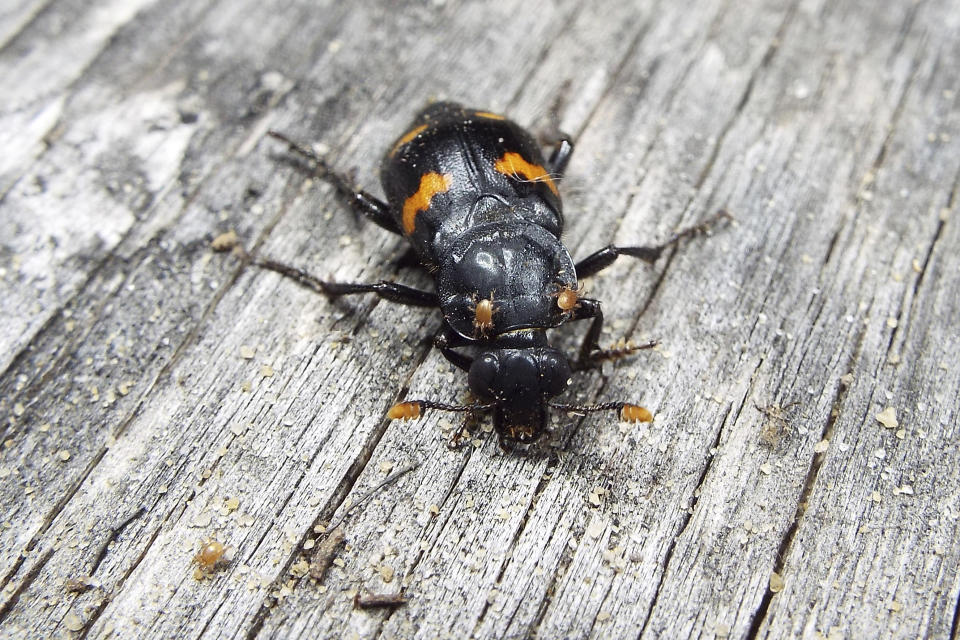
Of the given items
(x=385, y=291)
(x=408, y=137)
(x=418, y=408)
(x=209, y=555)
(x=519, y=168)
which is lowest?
(x=209, y=555)

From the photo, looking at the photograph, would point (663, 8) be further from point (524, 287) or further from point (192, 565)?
point (192, 565)

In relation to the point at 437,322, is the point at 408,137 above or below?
above

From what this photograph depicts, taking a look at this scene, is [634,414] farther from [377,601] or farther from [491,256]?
[377,601]

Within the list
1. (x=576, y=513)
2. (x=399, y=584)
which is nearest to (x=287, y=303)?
(x=399, y=584)

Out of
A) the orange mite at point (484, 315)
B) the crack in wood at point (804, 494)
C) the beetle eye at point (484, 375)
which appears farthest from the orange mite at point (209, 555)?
the crack in wood at point (804, 494)

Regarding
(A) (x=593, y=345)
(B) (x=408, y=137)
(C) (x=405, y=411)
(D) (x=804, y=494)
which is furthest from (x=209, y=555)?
Answer: (D) (x=804, y=494)

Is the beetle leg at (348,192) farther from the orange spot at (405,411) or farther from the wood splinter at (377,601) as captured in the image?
the wood splinter at (377,601)
